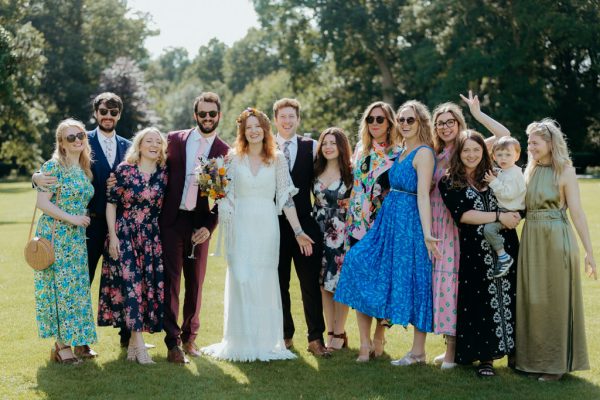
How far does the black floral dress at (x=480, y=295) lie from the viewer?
260 inches

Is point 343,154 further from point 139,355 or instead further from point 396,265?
point 139,355

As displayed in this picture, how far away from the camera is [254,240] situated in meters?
7.33

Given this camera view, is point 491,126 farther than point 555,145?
Yes

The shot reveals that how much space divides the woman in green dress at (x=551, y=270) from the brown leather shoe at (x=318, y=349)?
1900 mm

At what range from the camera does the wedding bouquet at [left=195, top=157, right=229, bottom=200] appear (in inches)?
277

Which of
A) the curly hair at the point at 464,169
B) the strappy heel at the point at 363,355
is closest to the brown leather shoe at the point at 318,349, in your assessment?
the strappy heel at the point at 363,355

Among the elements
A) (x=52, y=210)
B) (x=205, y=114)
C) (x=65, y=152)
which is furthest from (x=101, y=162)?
(x=205, y=114)

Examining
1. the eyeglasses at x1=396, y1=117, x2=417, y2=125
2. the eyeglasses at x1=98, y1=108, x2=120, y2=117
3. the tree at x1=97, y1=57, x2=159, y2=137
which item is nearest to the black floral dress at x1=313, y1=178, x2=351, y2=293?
the eyeglasses at x1=396, y1=117, x2=417, y2=125

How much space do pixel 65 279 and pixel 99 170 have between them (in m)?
1.19

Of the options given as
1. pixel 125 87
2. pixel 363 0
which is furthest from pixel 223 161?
pixel 125 87

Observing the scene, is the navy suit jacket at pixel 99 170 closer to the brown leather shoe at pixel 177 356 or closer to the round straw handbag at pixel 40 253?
the round straw handbag at pixel 40 253

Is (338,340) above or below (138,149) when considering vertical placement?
below

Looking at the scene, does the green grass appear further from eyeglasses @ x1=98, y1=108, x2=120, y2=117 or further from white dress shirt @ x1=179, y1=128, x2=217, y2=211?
eyeglasses @ x1=98, y1=108, x2=120, y2=117

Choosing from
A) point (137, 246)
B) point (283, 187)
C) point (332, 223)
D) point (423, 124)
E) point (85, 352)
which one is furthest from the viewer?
point (332, 223)
